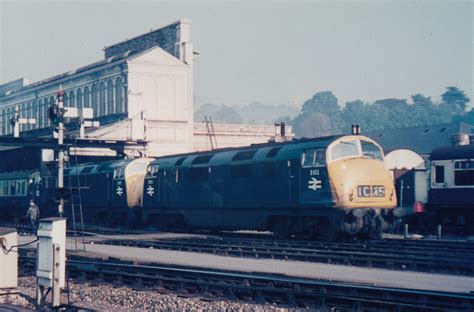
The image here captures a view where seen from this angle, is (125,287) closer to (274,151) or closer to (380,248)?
(380,248)

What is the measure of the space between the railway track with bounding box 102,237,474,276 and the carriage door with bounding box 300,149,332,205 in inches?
64.5

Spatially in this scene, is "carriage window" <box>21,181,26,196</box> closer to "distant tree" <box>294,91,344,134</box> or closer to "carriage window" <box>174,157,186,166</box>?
"carriage window" <box>174,157,186,166</box>

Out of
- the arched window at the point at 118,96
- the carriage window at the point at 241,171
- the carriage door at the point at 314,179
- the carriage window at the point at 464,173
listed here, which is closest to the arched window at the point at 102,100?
the arched window at the point at 118,96

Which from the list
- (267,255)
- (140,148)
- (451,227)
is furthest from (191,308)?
(140,148)

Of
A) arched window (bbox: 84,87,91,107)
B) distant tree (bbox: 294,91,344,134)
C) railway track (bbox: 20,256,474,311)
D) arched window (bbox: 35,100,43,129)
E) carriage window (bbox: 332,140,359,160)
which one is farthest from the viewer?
distant tree (bbox: 294,91,344,134)

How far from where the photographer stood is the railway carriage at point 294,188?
75.9ft

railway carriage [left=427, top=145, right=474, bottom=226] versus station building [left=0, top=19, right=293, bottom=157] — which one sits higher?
station building [left=0, top=19, right=293, bottom=157]

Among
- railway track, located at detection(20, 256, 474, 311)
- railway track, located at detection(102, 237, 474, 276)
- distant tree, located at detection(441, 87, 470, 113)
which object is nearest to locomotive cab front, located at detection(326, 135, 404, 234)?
railway track, located at detection(102, 237, 474, 276)

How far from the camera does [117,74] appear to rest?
52844 millimetres

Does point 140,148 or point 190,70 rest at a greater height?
point 190,70

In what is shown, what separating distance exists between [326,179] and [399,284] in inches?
371

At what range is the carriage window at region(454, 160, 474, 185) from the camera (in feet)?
96.9

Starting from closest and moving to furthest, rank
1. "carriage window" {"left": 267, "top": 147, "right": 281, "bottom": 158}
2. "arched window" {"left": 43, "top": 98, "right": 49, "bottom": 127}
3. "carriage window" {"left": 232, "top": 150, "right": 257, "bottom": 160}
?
"carriage window" {"left": 267, "top": 147, "right": 281, "bottom": 158} < "carriage window" {"left": 232, "top": 150, "right": 257, "bottom": 160} < "arched window" {"left": 43, "top": 98, "right": 49, "bottom": 127}

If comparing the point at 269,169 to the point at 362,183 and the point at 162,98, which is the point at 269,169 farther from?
the point at 162,98
